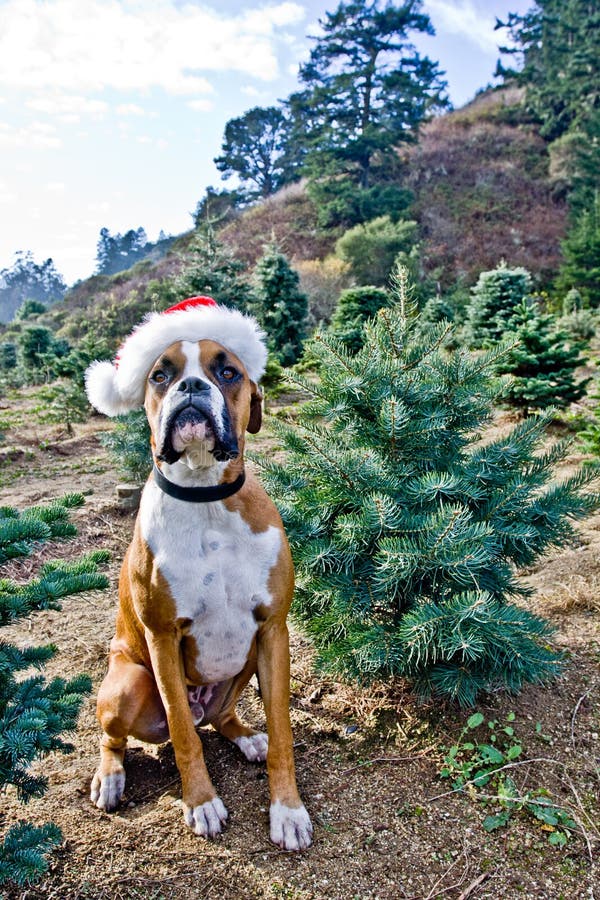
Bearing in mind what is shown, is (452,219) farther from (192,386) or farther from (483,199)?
(192,386)

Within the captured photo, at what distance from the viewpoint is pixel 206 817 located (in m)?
2.08

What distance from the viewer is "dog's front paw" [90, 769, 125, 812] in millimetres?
2262

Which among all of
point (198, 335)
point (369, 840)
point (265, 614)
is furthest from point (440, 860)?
point (198, 335)

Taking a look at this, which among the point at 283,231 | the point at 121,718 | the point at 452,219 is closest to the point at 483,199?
the point at 452,219

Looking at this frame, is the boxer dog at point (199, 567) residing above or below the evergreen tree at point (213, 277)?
below

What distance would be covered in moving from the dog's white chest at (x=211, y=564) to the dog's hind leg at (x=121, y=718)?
312mm

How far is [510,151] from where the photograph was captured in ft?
111

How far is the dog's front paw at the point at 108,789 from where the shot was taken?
2262 millimetres

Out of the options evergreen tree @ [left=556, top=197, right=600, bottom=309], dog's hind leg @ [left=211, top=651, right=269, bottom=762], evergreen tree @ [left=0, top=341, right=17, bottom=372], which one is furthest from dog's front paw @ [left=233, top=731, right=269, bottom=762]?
evergreen tree @ [left=0, top=341, right=17, bottom=372]

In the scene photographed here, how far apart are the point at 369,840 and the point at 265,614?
2.69 feet

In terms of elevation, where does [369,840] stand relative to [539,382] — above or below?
below

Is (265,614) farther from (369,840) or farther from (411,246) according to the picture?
(411,246)

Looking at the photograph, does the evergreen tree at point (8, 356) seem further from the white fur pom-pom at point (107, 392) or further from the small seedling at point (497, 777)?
the small seedling at point (497, 777)

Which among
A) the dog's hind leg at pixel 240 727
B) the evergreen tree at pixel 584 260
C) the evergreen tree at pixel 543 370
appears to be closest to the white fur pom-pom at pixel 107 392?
the dog's hind leg at pixel 240 727
